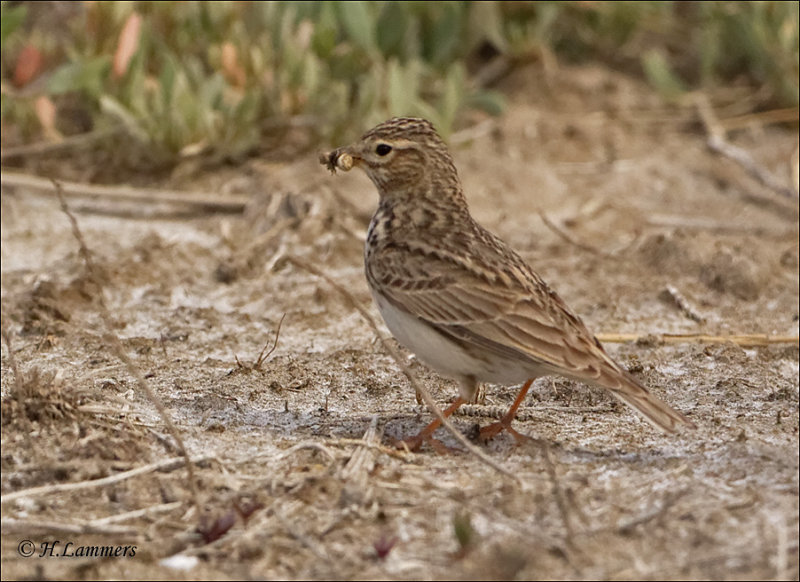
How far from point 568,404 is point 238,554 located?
2326 millimetres

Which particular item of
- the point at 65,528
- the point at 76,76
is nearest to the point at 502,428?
the point at 65,528

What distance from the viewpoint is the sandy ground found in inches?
181

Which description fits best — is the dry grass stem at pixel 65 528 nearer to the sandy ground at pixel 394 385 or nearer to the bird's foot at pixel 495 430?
the sandy ground at pixel 394 385

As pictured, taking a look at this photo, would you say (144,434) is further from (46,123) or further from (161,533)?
(46,123)

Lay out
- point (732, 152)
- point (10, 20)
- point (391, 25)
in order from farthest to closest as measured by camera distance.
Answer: point (732, 152) → point (391, 25) → point (10, 20)

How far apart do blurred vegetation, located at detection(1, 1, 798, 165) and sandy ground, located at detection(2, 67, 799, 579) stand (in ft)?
1.39

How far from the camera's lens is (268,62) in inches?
384

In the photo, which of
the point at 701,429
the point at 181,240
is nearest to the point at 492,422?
the point at 701,429

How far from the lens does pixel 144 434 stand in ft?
17.9

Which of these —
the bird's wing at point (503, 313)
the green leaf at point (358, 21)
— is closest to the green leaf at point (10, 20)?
the green leaf at point (358, 21)

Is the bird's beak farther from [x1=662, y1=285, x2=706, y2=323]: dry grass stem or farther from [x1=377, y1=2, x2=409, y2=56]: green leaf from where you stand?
[x1=377, y1=2, x2=409, y2=56]: green leaf

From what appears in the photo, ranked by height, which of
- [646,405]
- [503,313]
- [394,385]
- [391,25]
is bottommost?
[394,385]

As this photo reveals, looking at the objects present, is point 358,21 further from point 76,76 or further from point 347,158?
point 347,158

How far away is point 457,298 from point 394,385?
3.47ft
